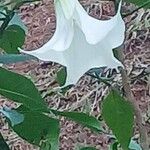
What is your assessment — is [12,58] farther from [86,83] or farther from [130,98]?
[86,83]

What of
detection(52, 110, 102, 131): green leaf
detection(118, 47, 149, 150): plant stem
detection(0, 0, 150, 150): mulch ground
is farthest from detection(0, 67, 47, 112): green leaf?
detection(0, 0, 150, 150): mulch ground

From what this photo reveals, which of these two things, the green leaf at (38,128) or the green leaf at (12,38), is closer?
the green leaf at (38,128)

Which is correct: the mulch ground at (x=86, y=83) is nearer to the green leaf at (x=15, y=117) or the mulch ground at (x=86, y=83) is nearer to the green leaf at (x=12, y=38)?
the green leaf at (x=12, y=38)

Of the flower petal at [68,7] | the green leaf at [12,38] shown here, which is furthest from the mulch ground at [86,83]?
the flower petal at [68,7]

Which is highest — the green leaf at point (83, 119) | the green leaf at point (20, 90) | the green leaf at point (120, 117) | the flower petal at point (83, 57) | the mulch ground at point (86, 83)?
the flower petal at point (83, 57)

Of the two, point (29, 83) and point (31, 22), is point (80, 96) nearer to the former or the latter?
point (31, 22)

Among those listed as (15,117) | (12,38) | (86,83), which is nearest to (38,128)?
(15,117)
